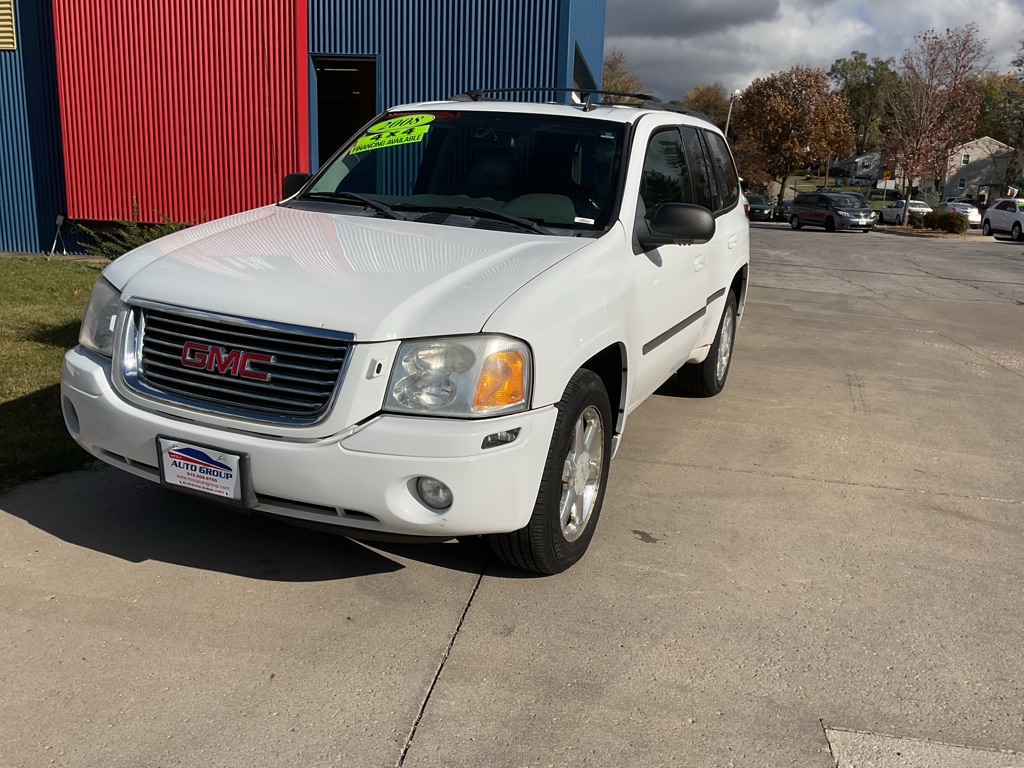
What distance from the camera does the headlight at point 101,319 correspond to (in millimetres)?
3348

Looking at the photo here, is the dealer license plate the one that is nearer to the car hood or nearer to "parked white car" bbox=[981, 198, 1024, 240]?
the car hood

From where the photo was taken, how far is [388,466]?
288cm

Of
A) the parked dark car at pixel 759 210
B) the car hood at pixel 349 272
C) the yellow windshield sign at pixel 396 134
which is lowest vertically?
the parked dark car at pixel 759 210

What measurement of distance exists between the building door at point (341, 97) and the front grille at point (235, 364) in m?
10.5

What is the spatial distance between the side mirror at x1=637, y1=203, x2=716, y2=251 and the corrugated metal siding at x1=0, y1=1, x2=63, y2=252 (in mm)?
11968

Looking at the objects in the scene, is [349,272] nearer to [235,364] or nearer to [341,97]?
[235,364]

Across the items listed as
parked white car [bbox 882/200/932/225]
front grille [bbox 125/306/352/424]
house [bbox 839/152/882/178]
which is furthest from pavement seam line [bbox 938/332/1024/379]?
house [bbox 839/152/882/178]

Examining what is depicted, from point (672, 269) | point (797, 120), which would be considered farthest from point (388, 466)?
point (797, 120)

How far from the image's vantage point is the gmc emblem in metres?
3.02

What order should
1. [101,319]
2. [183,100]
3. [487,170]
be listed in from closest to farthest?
[101,319] → [487,170] → [183,100]

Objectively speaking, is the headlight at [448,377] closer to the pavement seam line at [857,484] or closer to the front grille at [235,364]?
the front grille at [235,364]

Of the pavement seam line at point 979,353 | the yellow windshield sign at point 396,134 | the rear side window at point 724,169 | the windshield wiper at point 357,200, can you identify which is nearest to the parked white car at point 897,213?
the pavement seam line at point 979,353

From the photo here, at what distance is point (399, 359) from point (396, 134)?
2.36 m

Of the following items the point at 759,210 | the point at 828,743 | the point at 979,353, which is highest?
the point at 828,743
